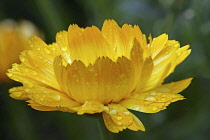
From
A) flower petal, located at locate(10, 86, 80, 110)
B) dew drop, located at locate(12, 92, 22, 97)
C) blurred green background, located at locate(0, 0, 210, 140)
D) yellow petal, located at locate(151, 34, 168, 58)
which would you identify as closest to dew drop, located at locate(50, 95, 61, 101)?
flower petal, located at locate(10, 86, 80, 110)

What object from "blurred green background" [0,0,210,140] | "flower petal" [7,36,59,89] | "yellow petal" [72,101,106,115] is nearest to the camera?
"yellow petal" [72,101,106,115]

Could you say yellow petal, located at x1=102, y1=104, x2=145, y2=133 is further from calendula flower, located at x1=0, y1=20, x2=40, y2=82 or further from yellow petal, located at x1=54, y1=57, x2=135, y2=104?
calendula flower, located at x1=0, y1=20, x2=40, y2=82

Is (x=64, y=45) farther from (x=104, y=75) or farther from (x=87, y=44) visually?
(x=104, y=75)

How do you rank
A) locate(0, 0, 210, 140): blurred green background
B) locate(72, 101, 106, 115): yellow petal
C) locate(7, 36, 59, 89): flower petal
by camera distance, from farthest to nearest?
locate(0, 0, 210, 140): blurred green background
locate(7, 36, 59, 89): flower petal
locate(72, 101, 106, 115): yellow petal

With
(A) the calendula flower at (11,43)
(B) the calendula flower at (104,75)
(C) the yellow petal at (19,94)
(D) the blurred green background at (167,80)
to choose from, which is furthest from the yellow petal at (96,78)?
(A) the calendula flower at (11,43)

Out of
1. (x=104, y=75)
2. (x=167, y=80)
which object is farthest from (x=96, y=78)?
(x=167, y=80)


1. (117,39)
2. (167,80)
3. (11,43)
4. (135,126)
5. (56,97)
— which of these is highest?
(11,43)
